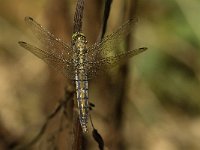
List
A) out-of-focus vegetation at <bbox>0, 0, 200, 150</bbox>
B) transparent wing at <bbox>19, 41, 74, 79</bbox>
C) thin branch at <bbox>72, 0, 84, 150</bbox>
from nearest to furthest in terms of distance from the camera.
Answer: thin branch at <bbox>72, 0, 84, 150</bbox>, transparent wing at <bbox>19, 41, 74, 79</bbox>, out-of-focus vegetation at <bbox>0, 0, 200, 150</bbox>

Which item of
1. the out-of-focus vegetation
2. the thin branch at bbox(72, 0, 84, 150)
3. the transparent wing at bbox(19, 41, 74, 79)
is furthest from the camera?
the out-of-focus vegetation

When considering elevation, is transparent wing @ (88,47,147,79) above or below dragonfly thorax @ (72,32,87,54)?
below

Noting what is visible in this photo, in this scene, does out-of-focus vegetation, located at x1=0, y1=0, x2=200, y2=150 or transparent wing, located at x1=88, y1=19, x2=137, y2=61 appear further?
out-of-focus vegetation, located at x1=0, y1=0, x2=200, y2=150

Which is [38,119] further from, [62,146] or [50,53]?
[50,53]

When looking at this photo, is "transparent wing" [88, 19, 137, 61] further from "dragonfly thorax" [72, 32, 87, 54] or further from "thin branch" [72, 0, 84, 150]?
"thin branch" [72, 0, 84, 150]

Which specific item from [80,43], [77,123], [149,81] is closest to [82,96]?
[77,123]

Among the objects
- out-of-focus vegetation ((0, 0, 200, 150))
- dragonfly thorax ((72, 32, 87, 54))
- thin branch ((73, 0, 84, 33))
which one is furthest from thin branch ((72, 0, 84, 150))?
out-of-focus vegetation ((0, 0, 200, 150))
